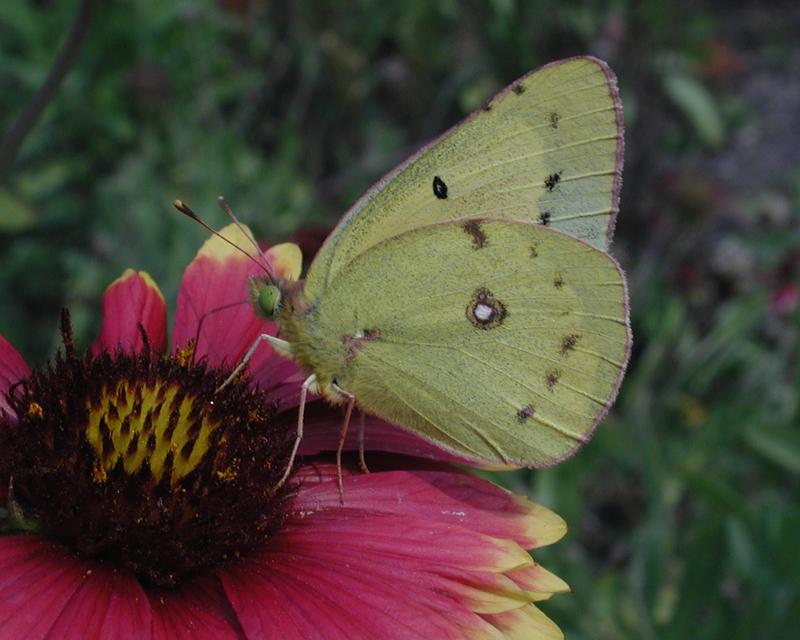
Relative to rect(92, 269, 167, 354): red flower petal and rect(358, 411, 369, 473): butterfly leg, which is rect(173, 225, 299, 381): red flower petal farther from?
rect(358, 411, 369, 473): butterfly leg

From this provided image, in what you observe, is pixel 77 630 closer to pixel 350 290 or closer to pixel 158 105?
pixel 350 290

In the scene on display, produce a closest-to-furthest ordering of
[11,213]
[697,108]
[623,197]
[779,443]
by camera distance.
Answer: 1. [11,213]
2. [779,443]
3. [623,197]
4. [697,108]

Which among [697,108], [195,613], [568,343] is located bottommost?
[195,613]

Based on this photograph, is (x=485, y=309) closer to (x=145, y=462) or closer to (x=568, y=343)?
(x=568, y=343)

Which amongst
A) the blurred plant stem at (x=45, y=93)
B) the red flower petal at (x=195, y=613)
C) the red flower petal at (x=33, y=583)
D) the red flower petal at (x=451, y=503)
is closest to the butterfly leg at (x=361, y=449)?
the red flower petal at (x=451, y=503)

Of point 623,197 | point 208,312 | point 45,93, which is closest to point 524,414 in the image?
point 208,312

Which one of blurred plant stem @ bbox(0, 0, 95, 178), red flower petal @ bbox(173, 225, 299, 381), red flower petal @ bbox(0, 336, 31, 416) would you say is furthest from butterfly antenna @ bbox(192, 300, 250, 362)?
blurred plant stem @ bbox(0, 0, 95, 178)

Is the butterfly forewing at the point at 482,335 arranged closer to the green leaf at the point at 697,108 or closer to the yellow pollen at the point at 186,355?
the yellow pollen at the point at 186,355

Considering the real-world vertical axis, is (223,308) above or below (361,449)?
above
